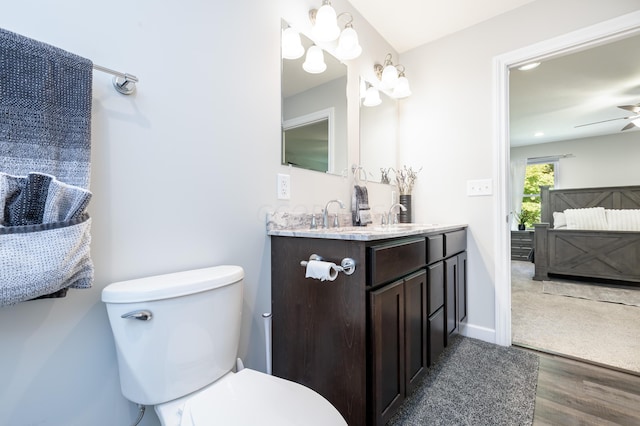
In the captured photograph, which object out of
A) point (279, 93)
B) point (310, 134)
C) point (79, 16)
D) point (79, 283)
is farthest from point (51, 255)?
point (310, 134)

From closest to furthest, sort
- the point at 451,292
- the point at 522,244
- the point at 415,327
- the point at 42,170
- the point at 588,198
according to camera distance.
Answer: the point at 42,170, the point at 415,327, the point at 451,292, the point at 588,198, the point at 522,244

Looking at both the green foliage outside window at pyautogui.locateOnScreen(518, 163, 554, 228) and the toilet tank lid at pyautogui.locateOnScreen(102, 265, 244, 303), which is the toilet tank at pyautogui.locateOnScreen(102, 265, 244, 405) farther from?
the green foliage outside window at pyautogui.locateOnScreen(518, 163, 554, 228)

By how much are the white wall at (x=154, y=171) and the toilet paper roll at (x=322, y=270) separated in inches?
14.3

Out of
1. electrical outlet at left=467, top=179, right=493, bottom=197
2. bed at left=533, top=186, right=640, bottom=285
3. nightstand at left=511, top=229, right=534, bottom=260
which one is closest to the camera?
electrical outlet at left=467, top=179, right=493, bottom=197

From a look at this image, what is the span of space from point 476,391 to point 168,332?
4.87ft

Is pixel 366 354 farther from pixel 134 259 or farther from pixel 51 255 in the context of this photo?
pixel 51 255

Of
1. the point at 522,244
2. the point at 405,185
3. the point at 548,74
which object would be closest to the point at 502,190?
the point at 405,185

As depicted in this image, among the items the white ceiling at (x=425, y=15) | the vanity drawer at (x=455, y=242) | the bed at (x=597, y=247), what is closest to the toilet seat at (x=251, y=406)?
the vanity drawer at (x=455, y=242)

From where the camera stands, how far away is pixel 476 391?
4.75 ft

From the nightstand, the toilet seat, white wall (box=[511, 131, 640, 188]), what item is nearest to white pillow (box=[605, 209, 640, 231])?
the nightstand

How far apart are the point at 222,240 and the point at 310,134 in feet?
2.66

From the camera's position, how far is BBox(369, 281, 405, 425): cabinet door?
1060 millimetres

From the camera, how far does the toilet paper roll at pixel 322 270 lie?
103cm

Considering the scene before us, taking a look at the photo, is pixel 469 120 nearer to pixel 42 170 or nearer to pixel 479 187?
pixel 479 187
